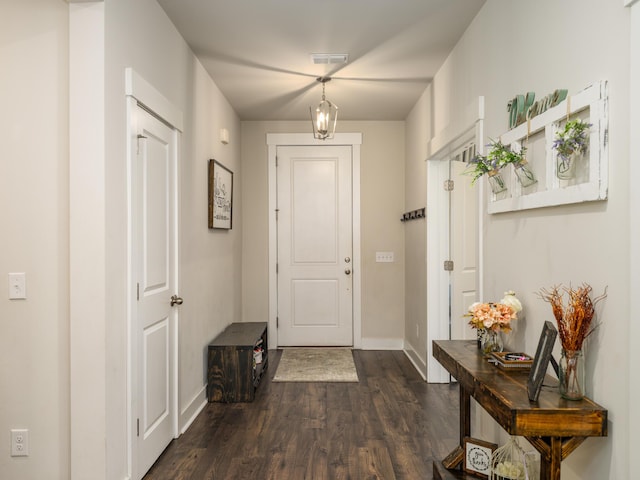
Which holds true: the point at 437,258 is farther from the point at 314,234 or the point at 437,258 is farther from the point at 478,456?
the point at 478,456

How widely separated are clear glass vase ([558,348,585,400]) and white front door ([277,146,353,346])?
4.00 meters

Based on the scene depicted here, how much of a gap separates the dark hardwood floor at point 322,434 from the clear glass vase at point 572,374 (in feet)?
4.00

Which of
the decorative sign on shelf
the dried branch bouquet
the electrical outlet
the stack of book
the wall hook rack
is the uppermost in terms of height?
the decorative sign on shelf

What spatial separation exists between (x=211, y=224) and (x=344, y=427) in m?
1.87

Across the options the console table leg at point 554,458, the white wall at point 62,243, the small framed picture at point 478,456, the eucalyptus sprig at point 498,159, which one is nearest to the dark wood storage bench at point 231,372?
the white wall at point 62,243

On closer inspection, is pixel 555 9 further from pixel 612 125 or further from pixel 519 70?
pixel 612 125

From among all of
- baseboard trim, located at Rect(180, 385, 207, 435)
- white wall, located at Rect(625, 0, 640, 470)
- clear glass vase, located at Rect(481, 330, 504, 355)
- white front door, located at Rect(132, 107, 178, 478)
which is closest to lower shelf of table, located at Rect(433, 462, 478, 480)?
clear glass vase, located at Rect(481, 330, 504, 355)

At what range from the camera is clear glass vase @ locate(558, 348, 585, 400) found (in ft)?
5.12

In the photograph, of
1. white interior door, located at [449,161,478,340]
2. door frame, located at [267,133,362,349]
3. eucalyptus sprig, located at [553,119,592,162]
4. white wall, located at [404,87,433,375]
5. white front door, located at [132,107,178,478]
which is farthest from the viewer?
door frame, located at [267,133,362,349]

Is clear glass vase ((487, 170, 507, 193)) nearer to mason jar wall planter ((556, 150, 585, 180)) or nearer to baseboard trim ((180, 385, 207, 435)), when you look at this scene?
mason jar wall planter ((556, 150, 585, 180))

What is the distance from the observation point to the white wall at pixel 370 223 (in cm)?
554

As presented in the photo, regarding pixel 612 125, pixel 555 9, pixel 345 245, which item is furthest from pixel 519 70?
pixel 345 245

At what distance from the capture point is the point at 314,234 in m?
5.57

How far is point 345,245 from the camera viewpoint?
5574mm
